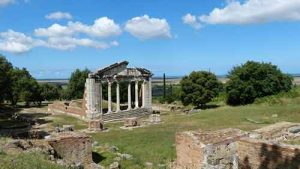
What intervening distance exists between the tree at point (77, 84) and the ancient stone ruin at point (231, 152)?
59.3 meters

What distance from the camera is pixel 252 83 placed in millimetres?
54875

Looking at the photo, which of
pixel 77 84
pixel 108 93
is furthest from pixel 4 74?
pixel 77 84

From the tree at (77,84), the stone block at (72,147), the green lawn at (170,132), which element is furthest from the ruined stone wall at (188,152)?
the tree at (77,84)

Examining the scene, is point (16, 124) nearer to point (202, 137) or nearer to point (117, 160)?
point (117, 160)

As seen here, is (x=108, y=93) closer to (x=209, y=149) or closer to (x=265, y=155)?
(x=209, y=149)

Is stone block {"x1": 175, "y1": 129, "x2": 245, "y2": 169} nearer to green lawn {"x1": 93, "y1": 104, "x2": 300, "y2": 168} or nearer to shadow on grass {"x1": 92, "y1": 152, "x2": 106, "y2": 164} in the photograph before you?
green lawn {"x1": 93, "y1": 104, "x2": 300, "y2": 168}

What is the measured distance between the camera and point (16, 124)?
140 ft

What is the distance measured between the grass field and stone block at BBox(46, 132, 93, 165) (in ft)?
3.93

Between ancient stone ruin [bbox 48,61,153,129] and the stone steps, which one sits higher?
ancient stone ruin [bbox 48,61,153,129]

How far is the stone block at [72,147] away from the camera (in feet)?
62.7

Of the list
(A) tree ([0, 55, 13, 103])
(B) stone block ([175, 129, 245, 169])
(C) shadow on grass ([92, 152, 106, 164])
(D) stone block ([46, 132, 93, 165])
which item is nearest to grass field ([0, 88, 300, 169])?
(C) shadow on grass ([92, 152, 106, 164])

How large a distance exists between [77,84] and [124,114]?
89.0ft

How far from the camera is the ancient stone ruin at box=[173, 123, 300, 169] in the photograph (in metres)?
12.2

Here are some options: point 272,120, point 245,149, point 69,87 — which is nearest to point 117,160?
point 245,149
